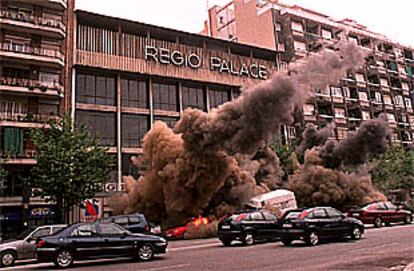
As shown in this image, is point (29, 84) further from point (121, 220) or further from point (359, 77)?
point (359, 77)

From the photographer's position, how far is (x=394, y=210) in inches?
1042

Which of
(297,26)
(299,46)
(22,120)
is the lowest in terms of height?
(22,120)

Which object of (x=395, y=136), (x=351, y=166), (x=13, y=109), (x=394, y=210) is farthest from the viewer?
(x=395, y=136)

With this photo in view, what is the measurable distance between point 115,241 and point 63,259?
5.37 ft

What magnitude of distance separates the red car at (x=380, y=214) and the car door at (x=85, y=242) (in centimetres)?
1744

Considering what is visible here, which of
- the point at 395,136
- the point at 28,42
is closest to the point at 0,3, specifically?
the point at 28,42

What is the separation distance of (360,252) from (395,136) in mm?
49086

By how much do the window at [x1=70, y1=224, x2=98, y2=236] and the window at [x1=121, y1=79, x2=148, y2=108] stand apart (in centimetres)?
2601

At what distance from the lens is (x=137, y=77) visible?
40.1 meters

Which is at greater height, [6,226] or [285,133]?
[285,133]

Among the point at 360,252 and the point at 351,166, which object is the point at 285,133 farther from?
the point at 360,252

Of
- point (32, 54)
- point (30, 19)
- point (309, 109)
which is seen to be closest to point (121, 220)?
point (32, 54)

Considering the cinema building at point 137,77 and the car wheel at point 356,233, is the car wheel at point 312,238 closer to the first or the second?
the car wheel at point 356,233

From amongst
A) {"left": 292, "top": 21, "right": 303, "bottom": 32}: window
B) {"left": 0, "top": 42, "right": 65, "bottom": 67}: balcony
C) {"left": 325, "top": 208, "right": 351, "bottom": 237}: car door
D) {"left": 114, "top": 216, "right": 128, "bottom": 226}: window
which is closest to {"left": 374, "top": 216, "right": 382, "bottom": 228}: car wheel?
{"left": 325, "top": 208, "right": 351, "bottom": 237}: car door
